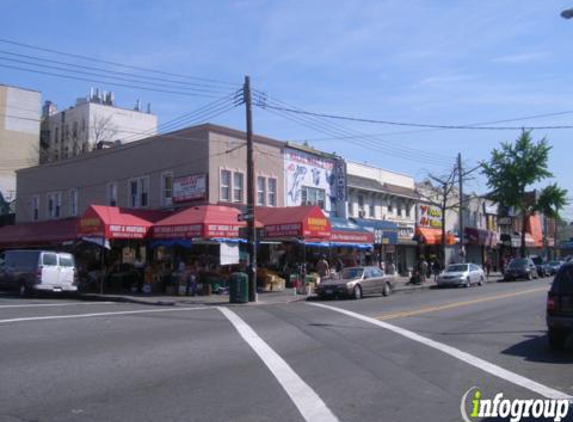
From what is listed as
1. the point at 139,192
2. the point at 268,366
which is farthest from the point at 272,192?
the point at 268,366

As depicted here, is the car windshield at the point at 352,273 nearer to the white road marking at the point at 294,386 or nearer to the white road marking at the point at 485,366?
the white road marking at the point at 485,366

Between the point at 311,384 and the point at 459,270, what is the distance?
92.4ft

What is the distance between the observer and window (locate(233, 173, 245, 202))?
30.0m

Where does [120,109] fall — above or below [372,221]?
above

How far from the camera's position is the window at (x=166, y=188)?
101 ft

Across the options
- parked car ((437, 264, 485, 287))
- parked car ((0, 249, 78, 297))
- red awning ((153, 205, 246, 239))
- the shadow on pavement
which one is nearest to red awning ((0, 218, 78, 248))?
parked car ((0, 249, 78, 297))

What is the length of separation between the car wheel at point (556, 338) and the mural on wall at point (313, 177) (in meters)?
22.5

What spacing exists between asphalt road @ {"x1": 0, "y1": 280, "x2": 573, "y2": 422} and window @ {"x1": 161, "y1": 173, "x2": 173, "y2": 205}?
14432mm

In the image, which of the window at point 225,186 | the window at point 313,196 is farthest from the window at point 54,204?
the window at point 313,196

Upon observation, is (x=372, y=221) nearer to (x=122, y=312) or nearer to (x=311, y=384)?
(x=122, y=312)

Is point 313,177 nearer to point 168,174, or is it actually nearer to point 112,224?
point 168,174

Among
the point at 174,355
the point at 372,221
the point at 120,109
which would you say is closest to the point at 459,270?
the point at 372,221

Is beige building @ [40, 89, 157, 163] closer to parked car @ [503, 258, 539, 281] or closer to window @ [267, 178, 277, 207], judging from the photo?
window @ [267, 178, 277, 207]

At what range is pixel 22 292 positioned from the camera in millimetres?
24500
